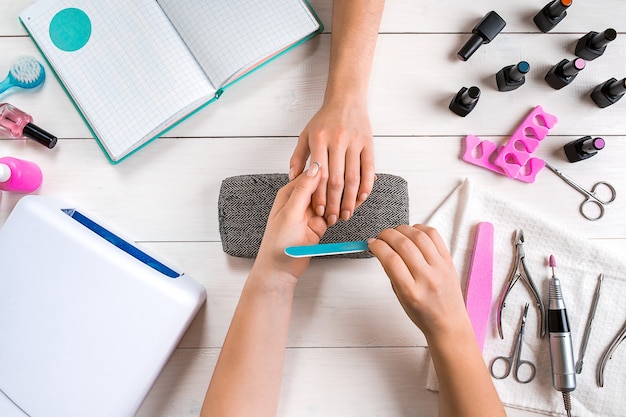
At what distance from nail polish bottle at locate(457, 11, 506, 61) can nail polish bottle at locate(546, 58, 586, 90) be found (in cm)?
11

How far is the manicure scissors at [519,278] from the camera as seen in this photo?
2.33ft

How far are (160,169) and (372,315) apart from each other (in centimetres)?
41

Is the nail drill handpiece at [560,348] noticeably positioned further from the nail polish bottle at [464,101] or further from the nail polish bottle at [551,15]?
the nail polish bottle at [551,15]

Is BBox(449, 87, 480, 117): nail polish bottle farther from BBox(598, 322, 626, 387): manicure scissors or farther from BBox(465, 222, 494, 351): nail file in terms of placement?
BBox(598, 322, 626, 387): manicure scissors

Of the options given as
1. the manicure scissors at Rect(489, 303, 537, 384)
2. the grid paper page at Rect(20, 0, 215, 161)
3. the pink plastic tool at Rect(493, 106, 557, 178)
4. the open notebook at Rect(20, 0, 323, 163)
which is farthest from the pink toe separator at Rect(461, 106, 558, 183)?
the grid paper page at Rect(20, 0, 215, 161)

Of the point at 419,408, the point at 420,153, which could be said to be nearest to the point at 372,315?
the point at 419,408

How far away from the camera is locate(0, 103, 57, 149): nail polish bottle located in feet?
2.40

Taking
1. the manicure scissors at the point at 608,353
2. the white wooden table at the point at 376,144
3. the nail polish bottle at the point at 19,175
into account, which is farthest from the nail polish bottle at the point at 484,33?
the nail polish bottle at the point at 19,175

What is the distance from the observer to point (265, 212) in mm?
710

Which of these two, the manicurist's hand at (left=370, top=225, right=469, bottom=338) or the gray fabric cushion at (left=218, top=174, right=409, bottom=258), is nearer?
the manicurist's hand at (left=370, top=225, right=469, bottom=338)

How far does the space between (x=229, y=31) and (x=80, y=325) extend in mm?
476

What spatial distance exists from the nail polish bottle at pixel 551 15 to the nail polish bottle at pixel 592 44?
51 mm

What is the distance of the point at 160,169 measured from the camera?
751 millimetres

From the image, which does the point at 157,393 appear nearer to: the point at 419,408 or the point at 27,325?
the point at 27,325
